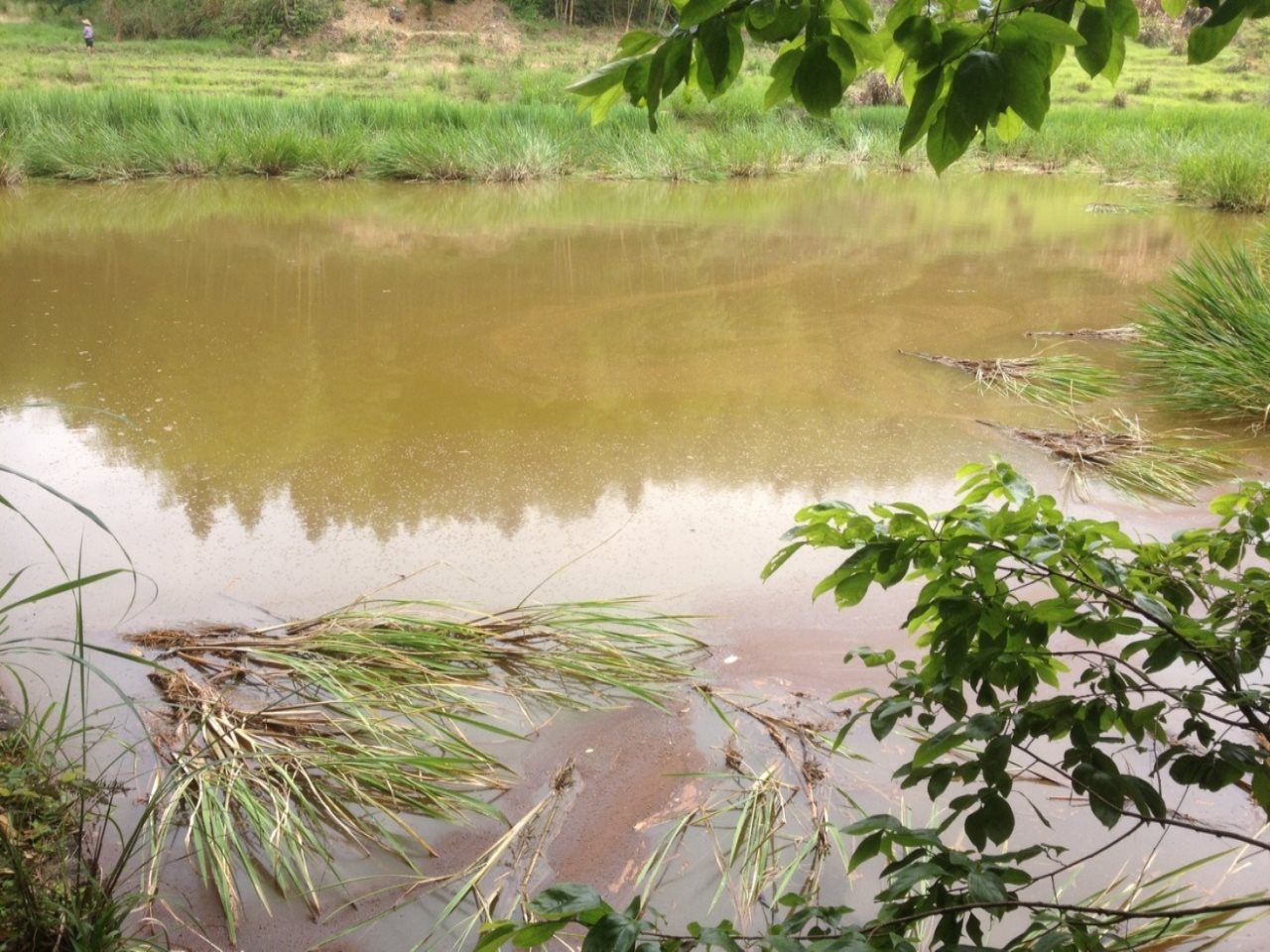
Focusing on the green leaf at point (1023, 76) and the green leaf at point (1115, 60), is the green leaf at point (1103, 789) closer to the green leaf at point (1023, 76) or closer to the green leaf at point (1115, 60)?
the green leaf at point (1023, 76)

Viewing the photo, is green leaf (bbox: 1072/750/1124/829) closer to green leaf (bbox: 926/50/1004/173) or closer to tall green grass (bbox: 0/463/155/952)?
green leaf (bbox: 926/50/1004/173)

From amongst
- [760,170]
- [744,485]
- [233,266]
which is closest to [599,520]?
[744,485]

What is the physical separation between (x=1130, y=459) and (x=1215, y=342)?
0.97m

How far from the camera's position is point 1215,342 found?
154 inches

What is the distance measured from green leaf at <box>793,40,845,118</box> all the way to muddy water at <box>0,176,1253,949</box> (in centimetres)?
120

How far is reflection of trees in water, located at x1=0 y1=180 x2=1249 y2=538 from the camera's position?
3.33 metres

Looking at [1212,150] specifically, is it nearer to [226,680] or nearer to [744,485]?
[744,485]

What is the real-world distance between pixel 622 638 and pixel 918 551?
1284 millimetres

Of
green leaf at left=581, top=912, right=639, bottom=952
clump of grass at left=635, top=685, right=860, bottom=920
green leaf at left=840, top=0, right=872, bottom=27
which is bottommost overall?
clump of grass at left=635, top=685, right=860, bottom=920

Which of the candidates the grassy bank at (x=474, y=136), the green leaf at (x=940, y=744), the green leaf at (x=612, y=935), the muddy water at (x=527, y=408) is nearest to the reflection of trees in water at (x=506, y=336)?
the muddy water at (x=527, y=408)

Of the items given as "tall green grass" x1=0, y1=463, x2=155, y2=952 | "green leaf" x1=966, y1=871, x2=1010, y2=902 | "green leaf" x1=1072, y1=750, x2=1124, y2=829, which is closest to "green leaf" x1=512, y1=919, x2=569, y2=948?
"green leaf" x1=966, y1=871, x2=1010, y2=902

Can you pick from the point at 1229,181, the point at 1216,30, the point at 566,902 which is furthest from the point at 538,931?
the point at 1229,181

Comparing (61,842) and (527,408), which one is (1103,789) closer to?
(61,842)

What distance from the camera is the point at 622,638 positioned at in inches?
87.7
